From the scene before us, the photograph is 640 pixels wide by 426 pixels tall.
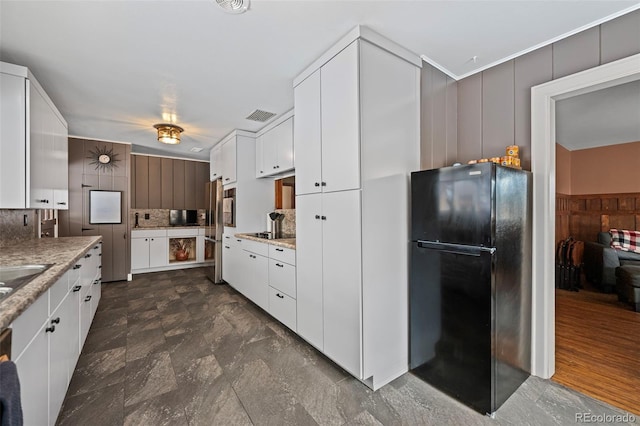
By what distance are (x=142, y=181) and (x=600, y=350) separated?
6906 mm

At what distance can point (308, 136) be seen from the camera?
2363 millimetres

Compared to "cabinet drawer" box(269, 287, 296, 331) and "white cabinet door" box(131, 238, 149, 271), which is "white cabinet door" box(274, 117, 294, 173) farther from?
"white cabinet door" box(131, 238, 149, 271)

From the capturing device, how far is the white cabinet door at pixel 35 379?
1.08 meters

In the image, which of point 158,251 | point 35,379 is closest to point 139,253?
point 158,251

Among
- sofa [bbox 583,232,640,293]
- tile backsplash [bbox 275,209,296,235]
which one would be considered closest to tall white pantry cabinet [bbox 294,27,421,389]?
tile backsplash [bbox 275,209,296,235]

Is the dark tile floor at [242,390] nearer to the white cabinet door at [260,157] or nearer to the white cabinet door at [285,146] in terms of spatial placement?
the white cabinet door at [285,146]

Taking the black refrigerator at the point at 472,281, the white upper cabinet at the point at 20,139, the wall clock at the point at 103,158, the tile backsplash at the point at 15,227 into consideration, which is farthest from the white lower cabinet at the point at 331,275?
the wall clock at the point at 103,158

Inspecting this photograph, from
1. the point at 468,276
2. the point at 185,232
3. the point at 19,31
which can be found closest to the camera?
the point at 468,276

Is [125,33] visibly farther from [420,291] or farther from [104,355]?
[420,291]

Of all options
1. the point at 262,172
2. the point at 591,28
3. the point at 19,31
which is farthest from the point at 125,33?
the point at 591,28

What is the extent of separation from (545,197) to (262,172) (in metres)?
3.18

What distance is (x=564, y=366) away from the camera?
6.95 ft

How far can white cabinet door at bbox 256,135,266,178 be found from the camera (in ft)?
12.9

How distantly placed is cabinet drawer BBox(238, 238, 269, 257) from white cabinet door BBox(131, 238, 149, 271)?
264 centimetres
